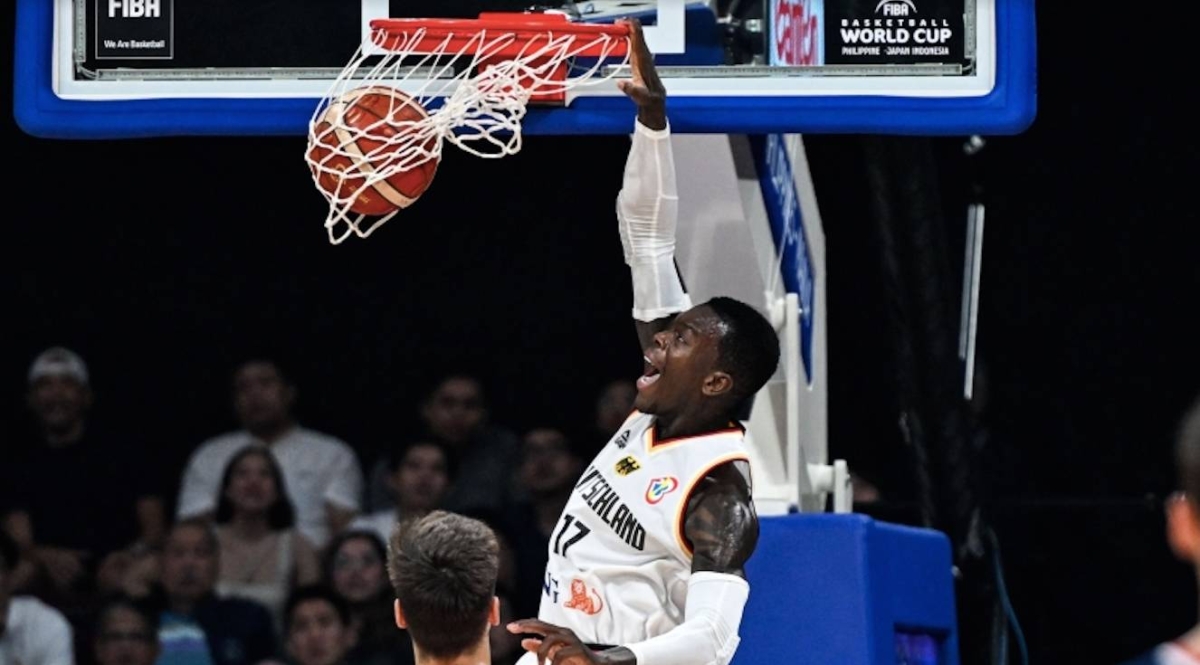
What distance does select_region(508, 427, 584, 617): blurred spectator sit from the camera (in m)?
7.47

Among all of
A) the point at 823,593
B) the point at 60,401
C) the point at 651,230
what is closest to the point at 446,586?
the point at 651,230

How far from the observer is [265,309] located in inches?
351

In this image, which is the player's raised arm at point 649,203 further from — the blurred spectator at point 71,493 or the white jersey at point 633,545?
the blurred spectator at point 71,493

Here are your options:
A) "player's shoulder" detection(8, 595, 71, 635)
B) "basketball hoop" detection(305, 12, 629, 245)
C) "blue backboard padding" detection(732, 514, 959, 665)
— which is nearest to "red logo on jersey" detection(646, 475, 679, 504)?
"basketball hoop" detection(305, 12, 629, 245)

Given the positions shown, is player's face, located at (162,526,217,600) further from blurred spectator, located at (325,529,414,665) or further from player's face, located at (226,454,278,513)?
blurred spectator, located at (325,529,414,665)

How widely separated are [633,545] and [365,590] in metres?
3.28

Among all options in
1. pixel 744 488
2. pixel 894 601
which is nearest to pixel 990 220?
pixel 894 601

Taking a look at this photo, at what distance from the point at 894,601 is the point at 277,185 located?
462cm

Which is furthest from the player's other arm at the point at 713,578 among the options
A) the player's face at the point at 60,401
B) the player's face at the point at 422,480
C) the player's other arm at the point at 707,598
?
the player's face at the point at 60,401

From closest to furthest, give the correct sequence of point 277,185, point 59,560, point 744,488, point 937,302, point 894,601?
1. point 744,488
2. point 894,601
3. point 937,302
4. point 59,560
5. point 277,185

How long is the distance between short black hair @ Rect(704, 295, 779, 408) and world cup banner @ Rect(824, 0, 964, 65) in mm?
545

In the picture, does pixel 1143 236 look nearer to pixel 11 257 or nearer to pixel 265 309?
pixel 265 309

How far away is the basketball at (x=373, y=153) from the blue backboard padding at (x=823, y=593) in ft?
4.40

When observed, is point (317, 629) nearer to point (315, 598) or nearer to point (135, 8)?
point (315, 598)
